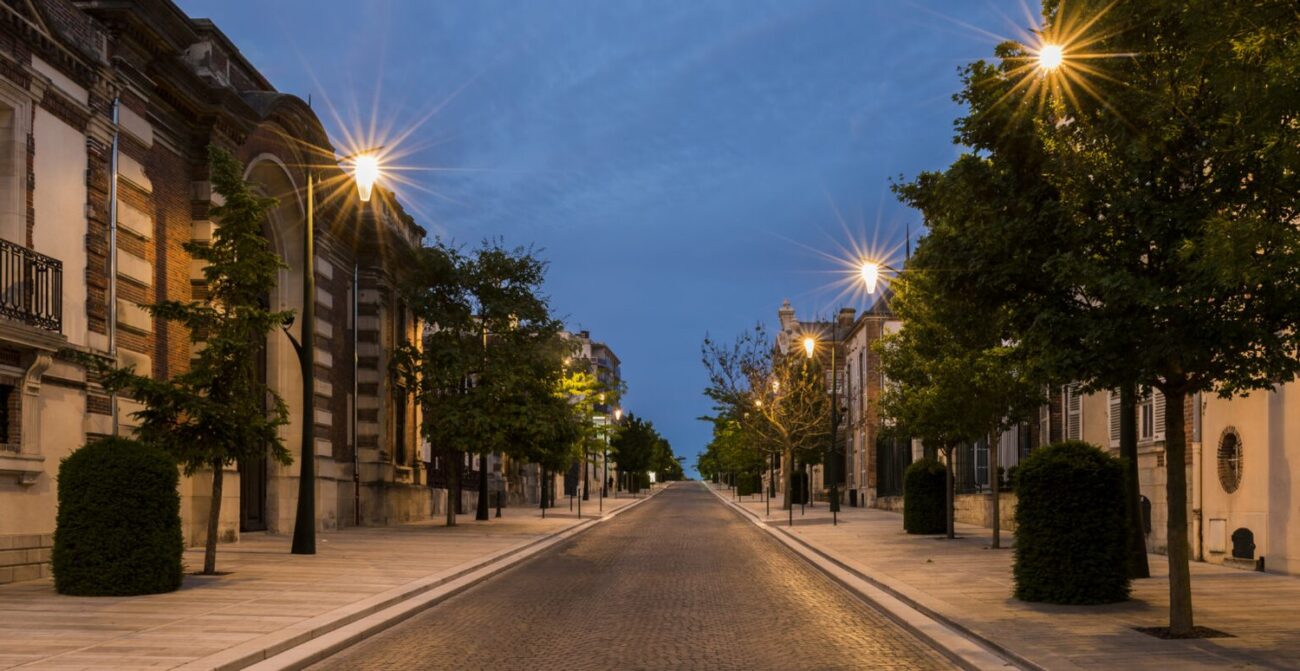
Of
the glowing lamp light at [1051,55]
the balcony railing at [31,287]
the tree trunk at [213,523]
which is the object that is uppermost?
the glowing lamp light at [1051,55]

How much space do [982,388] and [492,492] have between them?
3571 cm

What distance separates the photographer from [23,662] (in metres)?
9.39

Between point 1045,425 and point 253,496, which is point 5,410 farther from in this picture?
point 1045,425

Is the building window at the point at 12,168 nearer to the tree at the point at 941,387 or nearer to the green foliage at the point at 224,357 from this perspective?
the green foliage at the point at 224,357

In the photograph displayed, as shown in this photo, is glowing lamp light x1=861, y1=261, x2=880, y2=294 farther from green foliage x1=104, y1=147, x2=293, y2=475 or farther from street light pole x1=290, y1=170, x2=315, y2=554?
green foliage x1=104, y1=147, x2=293, y2=475

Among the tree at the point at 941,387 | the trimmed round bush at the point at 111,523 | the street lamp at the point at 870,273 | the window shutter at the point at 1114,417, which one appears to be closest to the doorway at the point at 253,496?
the trimmed round bush at the point at 111,523

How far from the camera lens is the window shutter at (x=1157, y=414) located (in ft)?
73.6

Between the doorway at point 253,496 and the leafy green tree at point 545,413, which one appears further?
the leafy green tree at point 545,413

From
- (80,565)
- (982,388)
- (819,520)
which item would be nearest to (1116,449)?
(982,388)

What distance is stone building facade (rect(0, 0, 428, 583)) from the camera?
1658cm

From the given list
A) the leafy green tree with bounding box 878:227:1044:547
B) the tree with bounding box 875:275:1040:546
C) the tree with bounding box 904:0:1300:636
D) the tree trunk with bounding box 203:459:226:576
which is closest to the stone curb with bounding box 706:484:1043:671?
the tree with bounding box 904:0:1300:636

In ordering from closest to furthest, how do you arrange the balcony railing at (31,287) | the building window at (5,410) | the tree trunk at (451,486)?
the balcony railing at (31,287) < the building window at (5,410) < the tree trunk at (451,486)

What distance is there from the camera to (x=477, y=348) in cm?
3428

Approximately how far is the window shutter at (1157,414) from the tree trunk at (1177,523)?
11.9m
